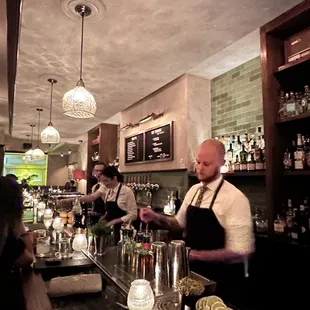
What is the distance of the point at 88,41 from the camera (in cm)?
275

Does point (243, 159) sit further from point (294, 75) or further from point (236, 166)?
point (294, 75)

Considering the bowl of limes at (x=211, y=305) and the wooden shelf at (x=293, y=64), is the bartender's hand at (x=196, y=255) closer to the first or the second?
the bowl of limes at (x=211, y=305)

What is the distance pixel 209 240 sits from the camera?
1837 mm

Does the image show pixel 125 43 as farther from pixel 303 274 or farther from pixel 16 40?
pixel 303 274

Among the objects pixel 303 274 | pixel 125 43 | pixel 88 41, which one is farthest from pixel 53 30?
pixel 303 274

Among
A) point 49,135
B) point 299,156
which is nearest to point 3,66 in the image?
point 49,135

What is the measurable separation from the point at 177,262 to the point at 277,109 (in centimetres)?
174

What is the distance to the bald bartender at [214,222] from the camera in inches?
64.7

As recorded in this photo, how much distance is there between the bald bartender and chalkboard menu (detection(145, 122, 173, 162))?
70.7 inches

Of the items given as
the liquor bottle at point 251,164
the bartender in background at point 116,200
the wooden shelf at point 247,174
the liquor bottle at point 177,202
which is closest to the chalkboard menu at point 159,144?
the liquor bottle at point 177,202

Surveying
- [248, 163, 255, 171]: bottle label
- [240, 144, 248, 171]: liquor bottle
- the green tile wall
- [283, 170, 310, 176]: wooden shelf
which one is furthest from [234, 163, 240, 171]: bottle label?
[283, 170, 310, 176]: wooden shelf

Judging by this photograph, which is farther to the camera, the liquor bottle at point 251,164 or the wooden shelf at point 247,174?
the liquor bottle at point 251,164

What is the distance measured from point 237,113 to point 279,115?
0.97m

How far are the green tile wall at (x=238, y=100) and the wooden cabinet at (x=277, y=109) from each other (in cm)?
60
